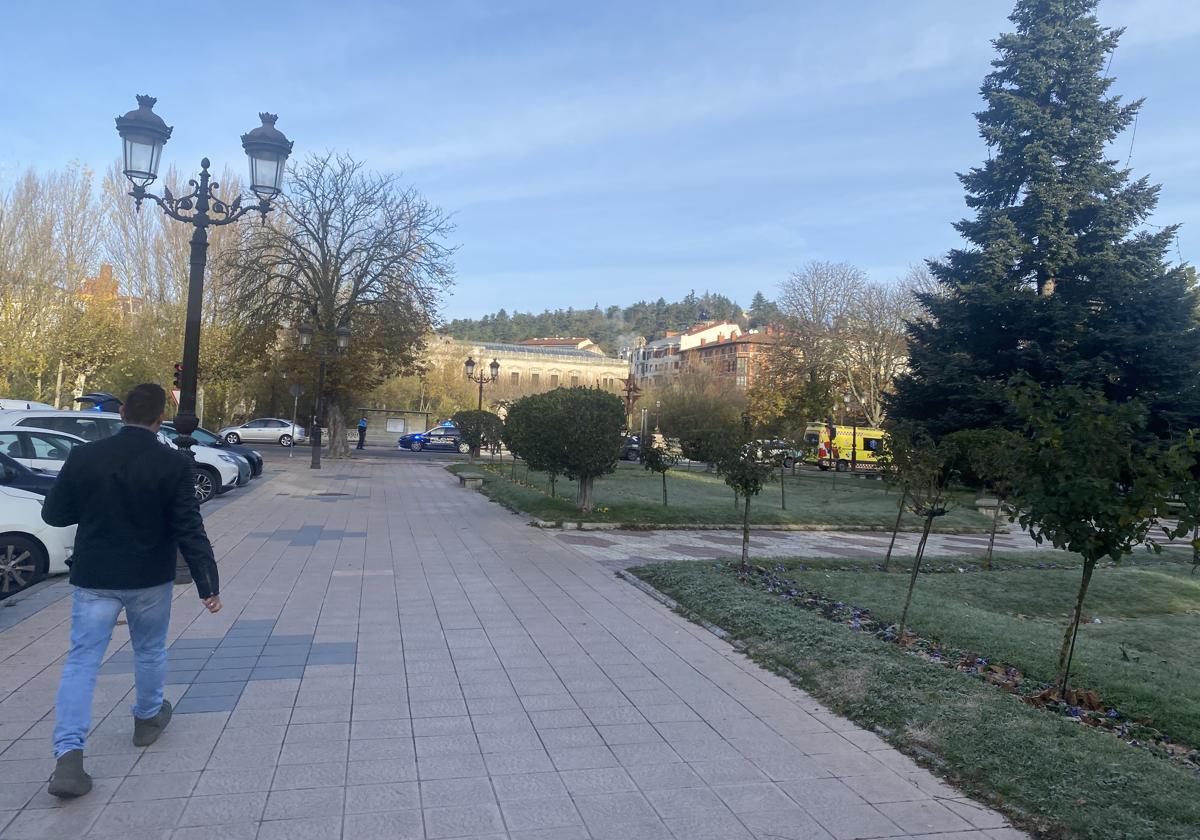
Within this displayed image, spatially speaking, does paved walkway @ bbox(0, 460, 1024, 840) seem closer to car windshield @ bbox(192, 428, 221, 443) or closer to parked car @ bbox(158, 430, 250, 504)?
parked car @ bbox(158, 430, 250, 504)

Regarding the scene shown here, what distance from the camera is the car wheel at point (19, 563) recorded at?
8422 mm

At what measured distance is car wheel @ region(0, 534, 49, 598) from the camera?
8422mm

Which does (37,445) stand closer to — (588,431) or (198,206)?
(198,206)

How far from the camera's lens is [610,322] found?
513ft

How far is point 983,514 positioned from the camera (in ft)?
72.7

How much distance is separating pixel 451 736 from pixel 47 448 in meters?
10.8

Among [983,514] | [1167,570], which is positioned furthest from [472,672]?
[983,514]

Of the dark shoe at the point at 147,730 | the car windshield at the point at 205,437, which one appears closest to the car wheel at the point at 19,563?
the dark shoe at the point at 147,730

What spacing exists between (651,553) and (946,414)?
60.1 feet

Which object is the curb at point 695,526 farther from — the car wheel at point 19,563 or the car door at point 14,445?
the car wheel at point 19,563

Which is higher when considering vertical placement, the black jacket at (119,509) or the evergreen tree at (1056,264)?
the evergreen tree at (1056,264)

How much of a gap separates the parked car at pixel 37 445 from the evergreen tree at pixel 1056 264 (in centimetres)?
2402

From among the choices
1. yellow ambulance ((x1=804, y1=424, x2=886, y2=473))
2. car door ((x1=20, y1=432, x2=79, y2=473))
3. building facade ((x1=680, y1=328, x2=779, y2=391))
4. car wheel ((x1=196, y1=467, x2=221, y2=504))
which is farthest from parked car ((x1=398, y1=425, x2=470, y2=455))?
car door ((x1=20, y1=432, x2=79, y2=473))

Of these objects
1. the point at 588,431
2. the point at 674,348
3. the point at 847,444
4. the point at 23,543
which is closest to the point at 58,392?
the point at 588,431
